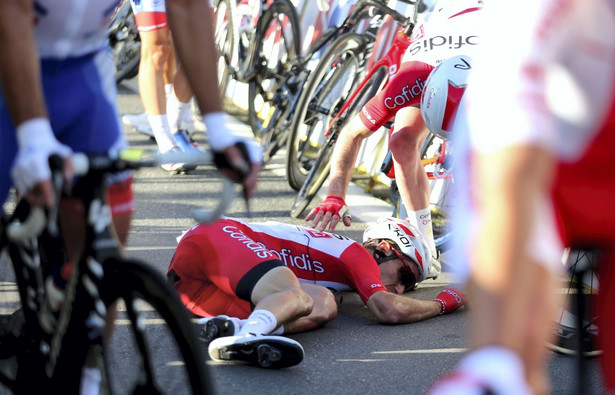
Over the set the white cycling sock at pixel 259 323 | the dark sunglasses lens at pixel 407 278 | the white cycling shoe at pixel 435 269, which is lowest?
the white cycling shoe at pixel 435 269

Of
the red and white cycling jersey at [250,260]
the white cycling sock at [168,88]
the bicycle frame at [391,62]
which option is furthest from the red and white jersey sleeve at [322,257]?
the white cycling sock at [168,88]

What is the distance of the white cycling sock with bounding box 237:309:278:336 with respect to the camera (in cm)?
394

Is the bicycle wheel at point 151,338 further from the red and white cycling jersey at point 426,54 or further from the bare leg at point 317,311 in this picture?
the red and white cycling jersey at point 426,54

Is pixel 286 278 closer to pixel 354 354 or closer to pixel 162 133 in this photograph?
pixel 354 354

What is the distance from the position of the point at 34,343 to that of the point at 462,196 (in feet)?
4.80

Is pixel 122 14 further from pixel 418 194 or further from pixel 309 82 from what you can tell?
pixel 418 194

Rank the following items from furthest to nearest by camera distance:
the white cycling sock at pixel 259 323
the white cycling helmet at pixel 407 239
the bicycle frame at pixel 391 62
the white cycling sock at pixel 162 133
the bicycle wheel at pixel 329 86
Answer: the white cycling sock at pixel 162 133, the bicycle wheel at pixel 329 86, the bicycle frame at pixel 391 62, the white cycling helmet at pixel 407 239, the white cycling sock at pixel 259 323

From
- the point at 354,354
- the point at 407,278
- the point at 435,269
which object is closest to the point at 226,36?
the point at 435,269

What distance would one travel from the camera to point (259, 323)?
156 inches

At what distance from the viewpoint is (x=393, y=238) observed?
16.1 ft

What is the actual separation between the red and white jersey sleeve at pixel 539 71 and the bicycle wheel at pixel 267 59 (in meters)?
6.00

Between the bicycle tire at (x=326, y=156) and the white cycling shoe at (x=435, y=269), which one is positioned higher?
the bicycle tire at (x=326, y=156)

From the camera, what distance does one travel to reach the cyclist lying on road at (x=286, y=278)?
4.02 metres

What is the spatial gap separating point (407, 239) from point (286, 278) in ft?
2.97
